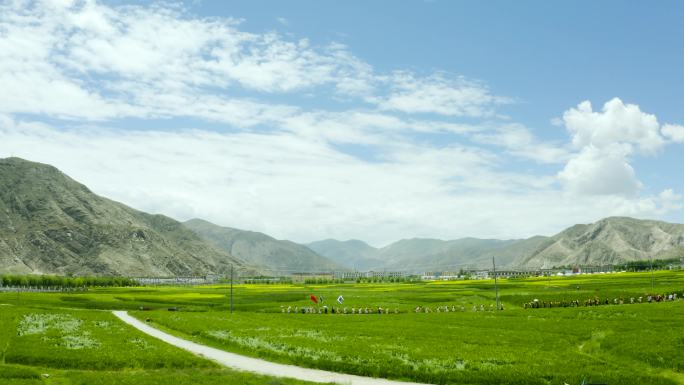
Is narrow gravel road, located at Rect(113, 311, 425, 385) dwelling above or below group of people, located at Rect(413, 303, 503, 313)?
above

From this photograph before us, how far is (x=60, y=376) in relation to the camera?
3353 cm

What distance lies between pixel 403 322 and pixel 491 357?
2914 cm

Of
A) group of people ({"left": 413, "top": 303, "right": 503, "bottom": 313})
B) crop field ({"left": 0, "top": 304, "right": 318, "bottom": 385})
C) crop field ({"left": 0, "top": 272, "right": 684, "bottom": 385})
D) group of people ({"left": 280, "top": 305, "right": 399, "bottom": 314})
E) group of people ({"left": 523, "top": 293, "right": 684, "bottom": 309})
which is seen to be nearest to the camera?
crop field ({"left": 0, "top": 304, "right": 318, "bottom": 385})

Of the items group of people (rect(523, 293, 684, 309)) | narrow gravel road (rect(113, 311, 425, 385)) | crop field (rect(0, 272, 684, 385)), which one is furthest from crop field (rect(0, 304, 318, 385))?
group of people (rect(523, 293, 684, 309))

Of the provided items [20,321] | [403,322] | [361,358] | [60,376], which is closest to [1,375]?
[60,376]

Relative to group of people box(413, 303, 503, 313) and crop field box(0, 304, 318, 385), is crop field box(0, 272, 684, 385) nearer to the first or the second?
crop field box(0, 304, 318, 385)

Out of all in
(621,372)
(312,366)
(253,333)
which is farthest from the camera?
(253,333)

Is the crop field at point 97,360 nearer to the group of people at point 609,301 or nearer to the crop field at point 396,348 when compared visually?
the crop field at point 396,348

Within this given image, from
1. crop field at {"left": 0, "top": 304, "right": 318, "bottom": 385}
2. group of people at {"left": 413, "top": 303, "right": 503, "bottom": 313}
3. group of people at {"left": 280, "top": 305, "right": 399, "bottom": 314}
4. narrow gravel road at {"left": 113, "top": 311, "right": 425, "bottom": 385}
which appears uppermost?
crop field at {"left": 0, "top": 304, "right": 318, "bottom": 385}

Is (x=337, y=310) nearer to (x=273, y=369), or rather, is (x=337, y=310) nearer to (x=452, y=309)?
(x=452, y=309)

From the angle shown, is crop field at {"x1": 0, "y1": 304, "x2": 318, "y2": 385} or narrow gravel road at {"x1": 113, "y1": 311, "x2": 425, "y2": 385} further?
narrow gravel road at {"x1": 113, "y1": 311, "x2": 425, "y2": 385}

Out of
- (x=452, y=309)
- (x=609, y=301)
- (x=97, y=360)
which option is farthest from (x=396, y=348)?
(x=609, y=301)

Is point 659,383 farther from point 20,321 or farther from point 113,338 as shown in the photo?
point 20,321

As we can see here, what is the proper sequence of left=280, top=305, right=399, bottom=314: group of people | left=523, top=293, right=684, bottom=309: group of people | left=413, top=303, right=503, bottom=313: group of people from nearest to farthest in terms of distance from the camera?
left=523, top=293, right=684, bottom=309: group of people, left=413, top=303, right=503, bottom=313: group of people, left=280, top=305, right=399, bottom=314: group of people
